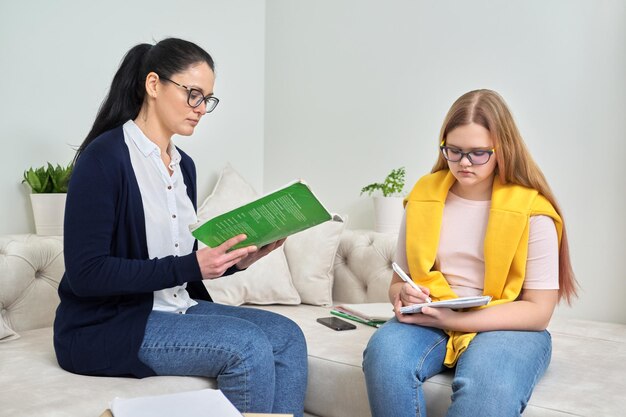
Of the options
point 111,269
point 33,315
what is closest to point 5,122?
point 33,315

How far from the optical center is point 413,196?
1.88 m

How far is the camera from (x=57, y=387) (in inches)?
62.7

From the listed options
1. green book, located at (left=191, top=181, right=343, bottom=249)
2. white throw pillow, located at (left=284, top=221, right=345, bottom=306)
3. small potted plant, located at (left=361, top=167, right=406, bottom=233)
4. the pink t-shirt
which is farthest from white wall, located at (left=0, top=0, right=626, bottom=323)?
green book, located at (left=191, top=181, right=343, bottom=249)

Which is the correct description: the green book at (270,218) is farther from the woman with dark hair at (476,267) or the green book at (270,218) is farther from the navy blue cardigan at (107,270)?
the woman with dark hair at (476,267)

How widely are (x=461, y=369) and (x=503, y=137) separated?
0.63 m

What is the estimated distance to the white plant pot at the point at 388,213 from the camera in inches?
113

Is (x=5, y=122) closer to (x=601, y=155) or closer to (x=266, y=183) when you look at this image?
(x=266, y=183)

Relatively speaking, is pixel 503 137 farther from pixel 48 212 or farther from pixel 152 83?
pixel 48 212

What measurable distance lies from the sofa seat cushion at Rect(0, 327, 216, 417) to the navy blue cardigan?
0.13ft

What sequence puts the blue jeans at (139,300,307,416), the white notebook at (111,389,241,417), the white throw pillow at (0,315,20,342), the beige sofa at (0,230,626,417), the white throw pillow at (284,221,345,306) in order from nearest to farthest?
the white notebook at (111,389,241,417) < the beige sofa at (0,230,626,417) < the blue jeans at (139,300,307,416) < the white throw pillow at (0,315,20,342) < the white throw pillow at (284,221,345,306)

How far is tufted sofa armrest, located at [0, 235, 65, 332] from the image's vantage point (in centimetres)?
218

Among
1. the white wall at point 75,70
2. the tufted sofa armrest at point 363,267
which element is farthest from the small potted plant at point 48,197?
the tufted sofa armrest at point 363,267

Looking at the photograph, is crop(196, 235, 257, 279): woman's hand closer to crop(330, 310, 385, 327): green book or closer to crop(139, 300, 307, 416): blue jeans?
crop(139, 300, 307, 416): blue jeans

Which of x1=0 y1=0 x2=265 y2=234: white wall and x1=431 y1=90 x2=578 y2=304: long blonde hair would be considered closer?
x1=431 y1=90 x2=578 y2=304: long blonde hair
